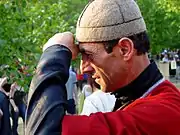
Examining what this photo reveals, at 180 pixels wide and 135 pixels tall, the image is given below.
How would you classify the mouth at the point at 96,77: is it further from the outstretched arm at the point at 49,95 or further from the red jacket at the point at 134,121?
the red jacket at the point at 134,121

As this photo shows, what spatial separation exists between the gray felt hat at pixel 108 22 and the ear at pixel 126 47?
2 cm

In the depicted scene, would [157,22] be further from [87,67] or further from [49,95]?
[49,95]

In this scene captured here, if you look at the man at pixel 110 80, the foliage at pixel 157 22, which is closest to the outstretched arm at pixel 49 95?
the man at pixel 110 80

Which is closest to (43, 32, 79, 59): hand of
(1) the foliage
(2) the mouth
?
(2) the mouth

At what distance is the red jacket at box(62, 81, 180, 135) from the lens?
177cm

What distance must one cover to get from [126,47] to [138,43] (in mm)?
66

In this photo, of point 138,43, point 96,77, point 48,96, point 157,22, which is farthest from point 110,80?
point 157,22

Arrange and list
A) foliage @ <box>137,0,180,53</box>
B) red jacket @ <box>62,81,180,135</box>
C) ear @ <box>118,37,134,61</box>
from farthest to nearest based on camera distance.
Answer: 1. foliage @ <box>137,0,180,53</box>
2. ear @ <box>118,37,134,61</box>
3. red jacket @ <box>62,81,180,135</box>

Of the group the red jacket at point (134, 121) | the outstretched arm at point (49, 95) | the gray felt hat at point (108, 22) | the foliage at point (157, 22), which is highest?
the gray felt hat at point (108, 22)

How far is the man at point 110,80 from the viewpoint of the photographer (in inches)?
70.4

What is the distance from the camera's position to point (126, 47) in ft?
6.35

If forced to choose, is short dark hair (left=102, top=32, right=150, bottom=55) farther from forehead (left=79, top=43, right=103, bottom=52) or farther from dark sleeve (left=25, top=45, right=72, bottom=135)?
dark sleeve (left=25, top=45, right=72, bottom=135)

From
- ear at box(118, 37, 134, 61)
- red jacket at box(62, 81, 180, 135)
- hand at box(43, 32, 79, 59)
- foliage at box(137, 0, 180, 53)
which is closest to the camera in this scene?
red jacket at box(62, 81, 180, 135)

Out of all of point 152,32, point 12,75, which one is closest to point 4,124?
point 12,75
